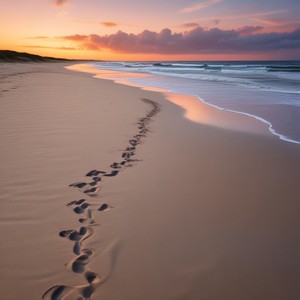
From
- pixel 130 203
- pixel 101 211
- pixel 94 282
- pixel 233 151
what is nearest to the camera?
pixel 94 282

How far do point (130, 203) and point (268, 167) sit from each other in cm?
245

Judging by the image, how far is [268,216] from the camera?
322cm

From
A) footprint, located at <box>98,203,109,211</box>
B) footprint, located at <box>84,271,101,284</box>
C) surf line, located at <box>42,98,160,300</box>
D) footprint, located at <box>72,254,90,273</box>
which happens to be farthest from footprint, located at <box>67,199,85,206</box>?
footprint, located at <box>84,271,101,284</box>

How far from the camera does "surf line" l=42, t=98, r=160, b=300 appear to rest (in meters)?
2.11

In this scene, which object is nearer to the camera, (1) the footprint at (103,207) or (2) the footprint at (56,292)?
(2) the footprint at (56,292)

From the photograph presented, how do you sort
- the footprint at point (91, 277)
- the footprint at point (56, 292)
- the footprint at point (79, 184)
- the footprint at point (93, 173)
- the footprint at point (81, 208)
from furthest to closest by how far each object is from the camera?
the footprint at point (93, 173) → the footprint at point (79, 184) → the footprint at point (81, 208) → the footprint at point (91, 277) → the footprint at point (56, 292)

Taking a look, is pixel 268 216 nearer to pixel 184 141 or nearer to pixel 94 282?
pixel 94 282

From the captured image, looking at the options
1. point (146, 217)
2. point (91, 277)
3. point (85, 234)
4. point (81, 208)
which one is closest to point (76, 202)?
point (81, 208)

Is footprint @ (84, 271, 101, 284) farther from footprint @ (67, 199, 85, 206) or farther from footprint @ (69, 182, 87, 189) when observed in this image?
footprint @ (69, 182, 87, 189)

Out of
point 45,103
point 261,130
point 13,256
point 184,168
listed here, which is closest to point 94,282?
point 13,256

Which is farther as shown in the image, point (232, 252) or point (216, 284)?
point (232, 252)

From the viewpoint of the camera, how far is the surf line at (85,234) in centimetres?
211

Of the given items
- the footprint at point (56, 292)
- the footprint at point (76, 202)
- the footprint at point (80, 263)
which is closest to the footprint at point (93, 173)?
the footprint at point (76, 202)

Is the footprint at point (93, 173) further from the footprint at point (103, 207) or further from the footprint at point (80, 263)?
the footprint at point (80, 263)
